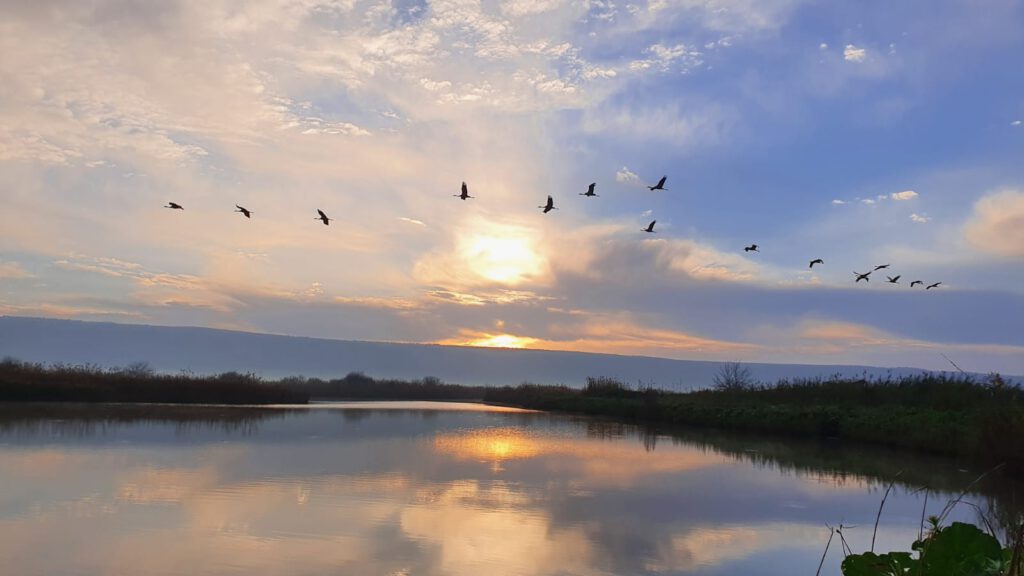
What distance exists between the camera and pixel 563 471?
1255 cm

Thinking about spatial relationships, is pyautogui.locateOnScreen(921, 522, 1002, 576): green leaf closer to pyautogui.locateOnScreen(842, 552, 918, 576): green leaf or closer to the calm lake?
pyautogui.locateOnScreen(842, 552, 918, 576): green leaf

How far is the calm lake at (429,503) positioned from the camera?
675cm

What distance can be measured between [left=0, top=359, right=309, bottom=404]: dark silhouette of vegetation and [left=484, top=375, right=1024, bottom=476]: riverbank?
13.4 metres

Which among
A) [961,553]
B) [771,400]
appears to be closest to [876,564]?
[961,553]

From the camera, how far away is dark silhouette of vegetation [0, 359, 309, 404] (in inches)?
995

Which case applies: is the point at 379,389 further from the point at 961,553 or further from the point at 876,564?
the point at 961,553

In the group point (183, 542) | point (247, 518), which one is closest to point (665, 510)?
point (247, 518)

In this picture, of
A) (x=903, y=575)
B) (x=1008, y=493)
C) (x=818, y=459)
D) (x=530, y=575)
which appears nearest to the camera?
(x=903, y=575)

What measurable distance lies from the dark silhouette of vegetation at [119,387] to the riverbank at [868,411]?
1339 centimetres

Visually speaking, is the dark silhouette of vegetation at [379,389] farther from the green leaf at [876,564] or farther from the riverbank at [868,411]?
the green leaf at [876,564]

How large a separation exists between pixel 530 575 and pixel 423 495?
12.0 ft

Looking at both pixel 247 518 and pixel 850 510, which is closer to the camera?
pixel 247 518

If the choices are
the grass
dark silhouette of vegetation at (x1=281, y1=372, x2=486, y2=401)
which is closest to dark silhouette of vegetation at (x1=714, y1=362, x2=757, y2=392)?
the grass

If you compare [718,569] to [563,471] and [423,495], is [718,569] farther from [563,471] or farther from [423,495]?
[563,471]
